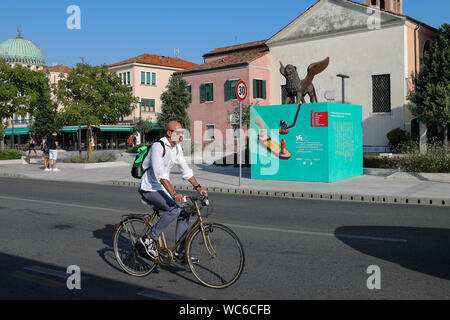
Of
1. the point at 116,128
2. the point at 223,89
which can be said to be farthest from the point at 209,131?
the point at 116,128

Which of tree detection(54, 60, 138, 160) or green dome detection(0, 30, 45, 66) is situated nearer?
tree detection(54, 60, 138, 160)

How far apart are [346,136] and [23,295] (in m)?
14.1

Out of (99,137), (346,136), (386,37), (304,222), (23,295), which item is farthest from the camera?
(99,137)

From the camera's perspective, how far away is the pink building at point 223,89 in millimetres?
39844

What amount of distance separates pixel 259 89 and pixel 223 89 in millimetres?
3471

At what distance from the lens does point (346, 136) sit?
56.4 feet

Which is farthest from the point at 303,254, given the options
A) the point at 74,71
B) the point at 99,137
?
the point at 99,137

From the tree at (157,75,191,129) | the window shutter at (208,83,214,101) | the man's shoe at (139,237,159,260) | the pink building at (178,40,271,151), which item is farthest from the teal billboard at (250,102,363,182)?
the tree at (157,75,191,129)

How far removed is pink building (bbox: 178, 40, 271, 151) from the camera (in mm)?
39844

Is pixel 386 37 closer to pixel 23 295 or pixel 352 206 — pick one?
pixel 352 206

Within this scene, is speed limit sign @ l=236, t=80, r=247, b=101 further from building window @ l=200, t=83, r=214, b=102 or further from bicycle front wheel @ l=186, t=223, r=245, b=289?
building window @ l=200, t=83, r=214, b=102

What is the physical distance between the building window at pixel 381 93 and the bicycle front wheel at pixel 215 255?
3014 cm

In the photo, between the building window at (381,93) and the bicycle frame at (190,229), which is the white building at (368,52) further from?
the bicycle frame at (190,229)

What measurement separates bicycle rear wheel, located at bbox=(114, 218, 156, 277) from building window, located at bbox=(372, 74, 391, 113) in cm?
2993
